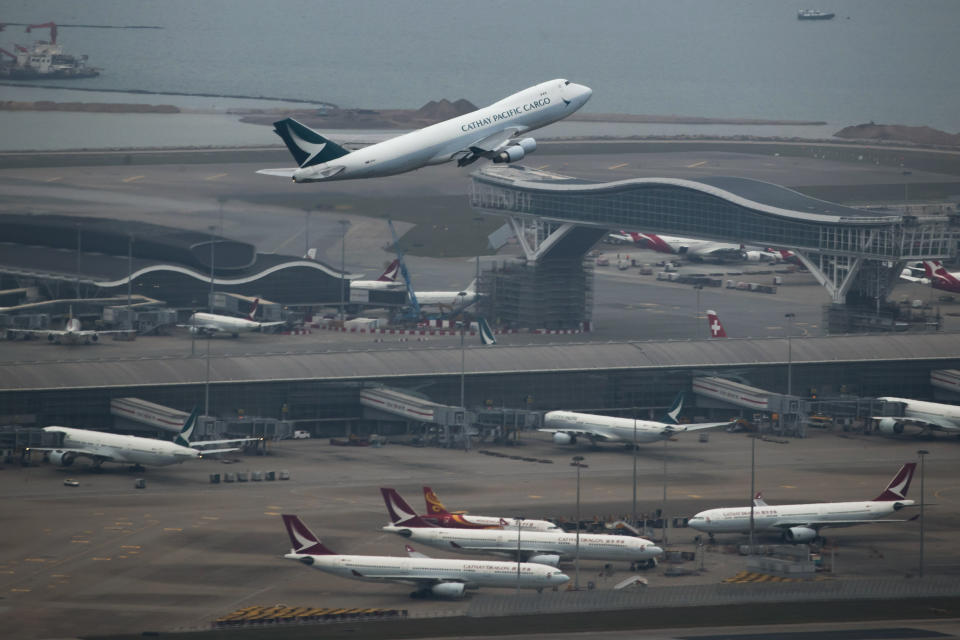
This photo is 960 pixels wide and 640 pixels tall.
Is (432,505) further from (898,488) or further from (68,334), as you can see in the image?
(68,334)

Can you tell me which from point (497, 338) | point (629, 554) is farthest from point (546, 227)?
point (629, 554)

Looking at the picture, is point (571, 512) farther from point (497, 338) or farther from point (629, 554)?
point (497, 338)

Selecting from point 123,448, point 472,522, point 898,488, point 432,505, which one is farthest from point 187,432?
point 898,488

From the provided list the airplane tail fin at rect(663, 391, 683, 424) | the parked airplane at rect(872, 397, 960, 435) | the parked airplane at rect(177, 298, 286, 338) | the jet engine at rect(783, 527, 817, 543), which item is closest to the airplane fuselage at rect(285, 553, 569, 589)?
the jet engine at rect(783, 527, 817, 543)

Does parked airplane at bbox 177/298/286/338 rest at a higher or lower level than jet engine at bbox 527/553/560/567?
higher

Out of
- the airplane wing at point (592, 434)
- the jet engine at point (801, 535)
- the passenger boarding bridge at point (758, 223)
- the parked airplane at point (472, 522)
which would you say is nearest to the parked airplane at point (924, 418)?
the airplane wing at point (592, 434)

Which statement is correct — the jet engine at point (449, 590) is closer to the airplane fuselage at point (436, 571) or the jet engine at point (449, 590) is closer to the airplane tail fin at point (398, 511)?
the airplane fuselage at point (436, 571)

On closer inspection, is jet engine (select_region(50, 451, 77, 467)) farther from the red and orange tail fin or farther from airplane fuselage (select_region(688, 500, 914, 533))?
airplane fuselage (select_region(688, 500, 914, 533))
